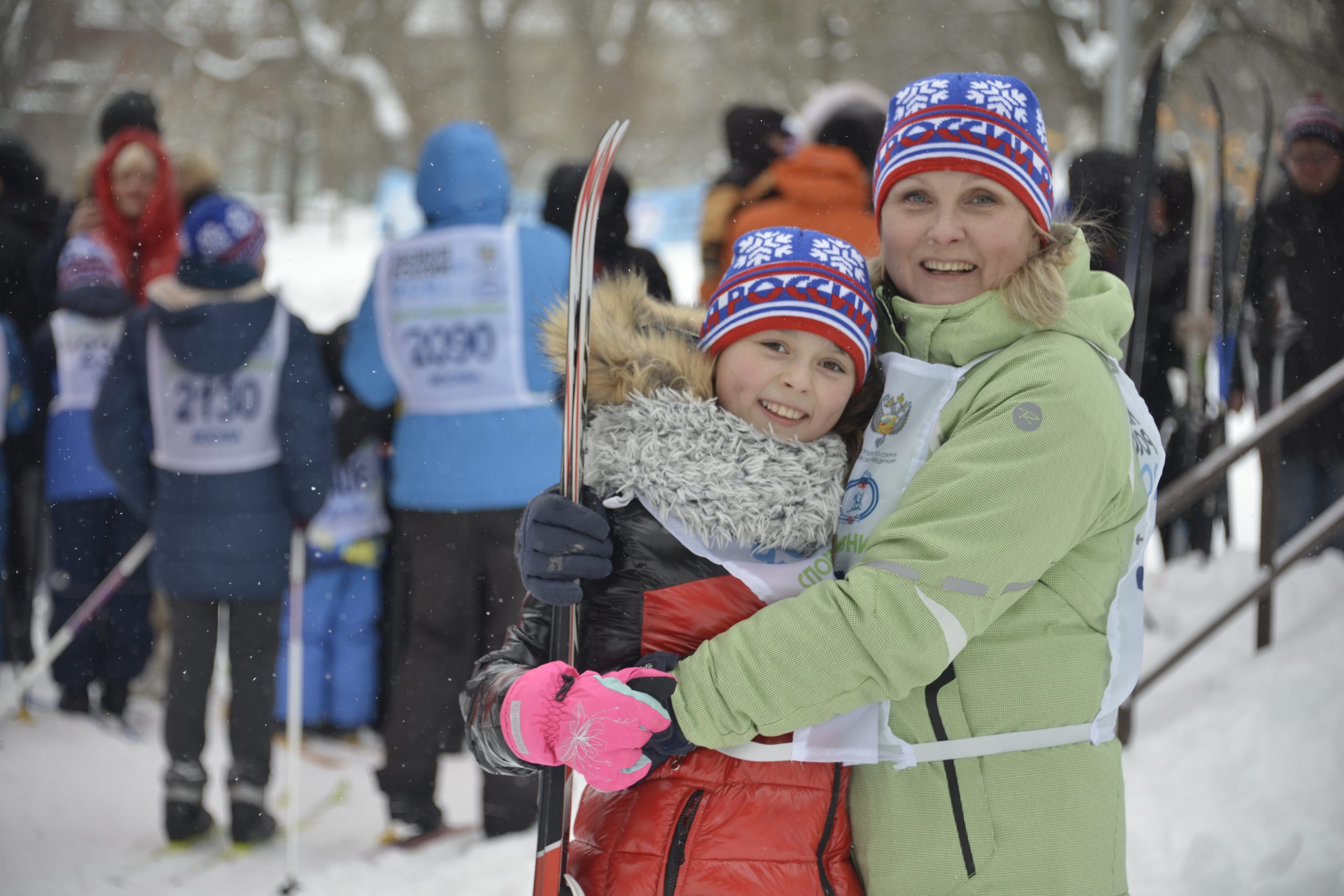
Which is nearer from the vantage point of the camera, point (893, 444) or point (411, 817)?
point (893, 444)

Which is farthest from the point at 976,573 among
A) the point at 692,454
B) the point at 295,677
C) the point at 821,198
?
the point at 295,677

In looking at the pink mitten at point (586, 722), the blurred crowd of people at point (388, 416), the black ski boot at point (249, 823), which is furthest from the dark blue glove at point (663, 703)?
the black ski boot at point (249, 823)

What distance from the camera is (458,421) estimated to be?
3443 mm

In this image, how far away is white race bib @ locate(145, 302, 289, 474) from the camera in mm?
3363

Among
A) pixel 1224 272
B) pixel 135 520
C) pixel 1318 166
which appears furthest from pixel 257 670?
pixel 1318 166

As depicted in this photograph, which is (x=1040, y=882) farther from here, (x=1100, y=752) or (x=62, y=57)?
(x=62, y=57)

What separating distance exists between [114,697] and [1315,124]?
493cm

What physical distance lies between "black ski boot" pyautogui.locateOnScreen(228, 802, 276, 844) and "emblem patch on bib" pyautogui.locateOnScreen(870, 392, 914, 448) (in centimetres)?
263

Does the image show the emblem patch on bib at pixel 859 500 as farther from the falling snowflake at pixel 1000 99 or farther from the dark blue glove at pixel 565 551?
the falling snowflake at pixel 1000 99

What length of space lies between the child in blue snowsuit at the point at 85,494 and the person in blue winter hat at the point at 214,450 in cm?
74

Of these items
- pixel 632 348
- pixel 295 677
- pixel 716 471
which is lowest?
pixel 295 677

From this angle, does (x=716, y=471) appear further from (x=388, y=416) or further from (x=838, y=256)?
(x=388, y=416)

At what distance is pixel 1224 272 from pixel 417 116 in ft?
40.6

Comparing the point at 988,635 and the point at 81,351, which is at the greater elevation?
the point at 81,351
